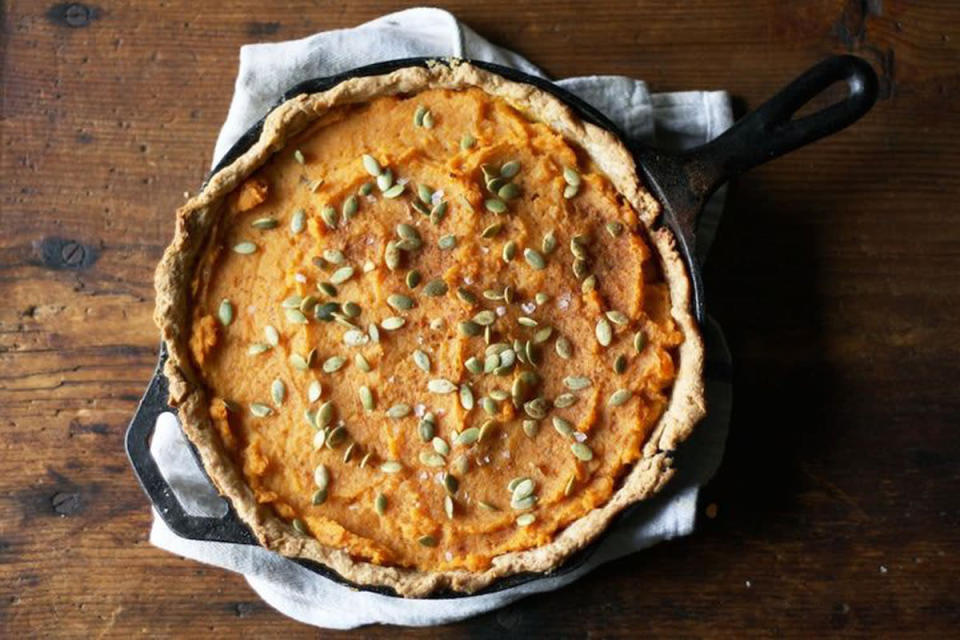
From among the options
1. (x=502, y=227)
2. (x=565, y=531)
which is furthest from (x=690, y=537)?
(x=502, y=227)

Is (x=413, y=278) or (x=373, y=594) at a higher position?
(x=413, y=278)

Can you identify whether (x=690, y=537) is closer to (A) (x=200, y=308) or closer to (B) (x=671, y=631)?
(B) (x=671, y=631)

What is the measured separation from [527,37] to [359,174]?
870mm

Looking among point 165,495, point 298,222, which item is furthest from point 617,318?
point 165,495

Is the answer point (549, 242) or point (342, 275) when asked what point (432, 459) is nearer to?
point (342, 275)

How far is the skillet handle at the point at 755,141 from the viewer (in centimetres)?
243

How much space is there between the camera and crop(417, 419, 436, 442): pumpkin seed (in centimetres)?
245

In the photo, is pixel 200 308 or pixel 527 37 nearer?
pixel 200 308

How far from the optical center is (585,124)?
2455 millimetres

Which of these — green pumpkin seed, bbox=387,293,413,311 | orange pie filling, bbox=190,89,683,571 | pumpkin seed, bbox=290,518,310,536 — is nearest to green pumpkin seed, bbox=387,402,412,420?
orange pie filling, bbox=190,89,683,571

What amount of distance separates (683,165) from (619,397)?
0.65 m

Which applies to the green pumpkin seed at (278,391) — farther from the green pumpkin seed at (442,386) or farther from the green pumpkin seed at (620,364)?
the green pumpkin seed at (620,364)

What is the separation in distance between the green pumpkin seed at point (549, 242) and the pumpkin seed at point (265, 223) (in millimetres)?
734

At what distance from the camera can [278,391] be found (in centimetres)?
246
